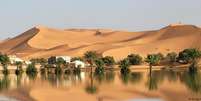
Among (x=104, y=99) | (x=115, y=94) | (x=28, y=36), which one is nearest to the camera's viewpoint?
(x=104, y=99)

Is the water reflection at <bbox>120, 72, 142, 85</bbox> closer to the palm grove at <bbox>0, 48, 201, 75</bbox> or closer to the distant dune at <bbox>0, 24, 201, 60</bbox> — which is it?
the palm grove at <bbox>0, 48, 201, 75</bbox>

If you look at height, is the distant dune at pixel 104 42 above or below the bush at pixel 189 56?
above

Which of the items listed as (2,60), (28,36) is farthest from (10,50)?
(2,60)

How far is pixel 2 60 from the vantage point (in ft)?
302

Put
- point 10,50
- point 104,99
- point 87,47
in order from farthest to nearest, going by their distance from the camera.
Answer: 1. point 10,50
2. point 87,47
3. point 104,99

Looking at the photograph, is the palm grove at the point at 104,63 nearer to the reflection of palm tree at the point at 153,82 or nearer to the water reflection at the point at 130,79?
the water reflection at the point at 130,79

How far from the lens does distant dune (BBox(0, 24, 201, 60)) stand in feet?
465

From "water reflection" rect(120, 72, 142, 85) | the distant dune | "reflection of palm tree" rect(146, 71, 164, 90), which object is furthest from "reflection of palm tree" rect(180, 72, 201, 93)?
the distant dune

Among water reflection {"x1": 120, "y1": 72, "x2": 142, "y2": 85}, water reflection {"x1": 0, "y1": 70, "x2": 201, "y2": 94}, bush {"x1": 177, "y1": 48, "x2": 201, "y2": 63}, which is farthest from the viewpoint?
bush {"x1": 177, "y1": 48, "x2": 201, "y2": 63}

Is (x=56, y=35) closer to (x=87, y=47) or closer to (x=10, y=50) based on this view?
(x=10, y=50)

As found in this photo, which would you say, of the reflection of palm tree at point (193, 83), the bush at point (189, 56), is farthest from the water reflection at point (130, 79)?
the bush at point (189, 56)

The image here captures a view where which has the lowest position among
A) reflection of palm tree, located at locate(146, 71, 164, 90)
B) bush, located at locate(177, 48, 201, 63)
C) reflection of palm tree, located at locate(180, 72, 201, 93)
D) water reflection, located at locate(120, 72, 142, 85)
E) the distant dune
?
water reflection, located at locate(120, 72, 142, 85)

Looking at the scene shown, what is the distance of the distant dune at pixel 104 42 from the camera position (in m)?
142

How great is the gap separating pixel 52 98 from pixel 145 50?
4101 inches
